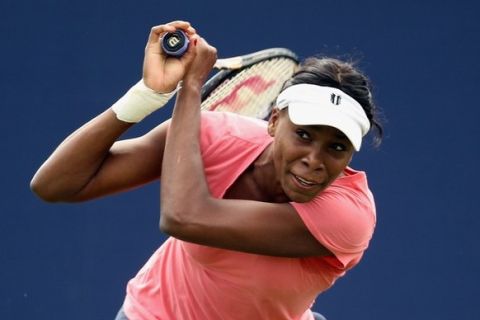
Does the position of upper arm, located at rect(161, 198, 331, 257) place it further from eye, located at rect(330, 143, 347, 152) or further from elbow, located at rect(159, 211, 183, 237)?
eye, located at rect(330, 143, 347, 152)

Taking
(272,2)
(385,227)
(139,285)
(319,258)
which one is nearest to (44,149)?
(272,2)

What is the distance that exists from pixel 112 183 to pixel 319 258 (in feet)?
1.79

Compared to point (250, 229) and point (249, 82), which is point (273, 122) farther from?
point (249, 82)

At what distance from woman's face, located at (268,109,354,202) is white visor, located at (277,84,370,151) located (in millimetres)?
31

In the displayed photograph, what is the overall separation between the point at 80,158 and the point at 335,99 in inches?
24.5

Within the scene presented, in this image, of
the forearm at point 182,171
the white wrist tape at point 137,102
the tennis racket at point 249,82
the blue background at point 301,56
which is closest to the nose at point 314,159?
the forearm at point 182,171

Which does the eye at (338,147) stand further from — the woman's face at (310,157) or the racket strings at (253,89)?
the racket strings at (253,89)

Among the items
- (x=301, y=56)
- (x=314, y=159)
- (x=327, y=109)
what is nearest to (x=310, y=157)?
(x=314, y=159)

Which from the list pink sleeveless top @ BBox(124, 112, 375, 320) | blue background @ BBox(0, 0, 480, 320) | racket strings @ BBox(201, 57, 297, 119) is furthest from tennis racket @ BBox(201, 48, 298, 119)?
blue background @ BBox(0, 0, 480, 320)

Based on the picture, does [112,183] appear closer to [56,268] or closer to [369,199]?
[369,199]

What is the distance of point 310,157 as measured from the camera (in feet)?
9.19

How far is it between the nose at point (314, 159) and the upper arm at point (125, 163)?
369 millimetres

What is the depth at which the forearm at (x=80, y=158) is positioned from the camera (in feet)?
9.44

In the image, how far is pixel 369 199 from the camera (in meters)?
3.01
